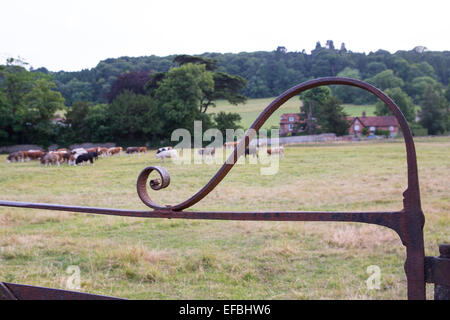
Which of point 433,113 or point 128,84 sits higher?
point 128,84

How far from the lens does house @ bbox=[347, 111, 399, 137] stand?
103 ft

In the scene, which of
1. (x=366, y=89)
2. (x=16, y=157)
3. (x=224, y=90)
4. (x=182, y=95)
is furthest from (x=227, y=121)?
(x=366, y=89)

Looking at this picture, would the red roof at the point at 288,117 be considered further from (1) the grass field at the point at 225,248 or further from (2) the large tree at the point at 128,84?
(1) the grass field at the point at 225,248

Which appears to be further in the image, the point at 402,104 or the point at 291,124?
the point at 291,124

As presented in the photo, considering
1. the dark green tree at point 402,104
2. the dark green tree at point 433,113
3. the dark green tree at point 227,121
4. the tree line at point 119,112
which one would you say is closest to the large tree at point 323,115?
the dark green tree at point 402,104

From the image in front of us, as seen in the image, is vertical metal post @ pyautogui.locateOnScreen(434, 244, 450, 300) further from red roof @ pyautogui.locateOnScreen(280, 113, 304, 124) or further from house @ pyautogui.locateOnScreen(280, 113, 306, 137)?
house @ pyautogui.locateOnScreen(280, 113, 306, 137)

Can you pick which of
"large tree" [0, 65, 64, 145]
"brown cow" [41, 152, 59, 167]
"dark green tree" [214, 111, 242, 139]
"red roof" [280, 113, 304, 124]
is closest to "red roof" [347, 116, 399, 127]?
"red roof" [280, 113, 304, 124]

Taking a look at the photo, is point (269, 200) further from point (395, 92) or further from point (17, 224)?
point (395, 92)

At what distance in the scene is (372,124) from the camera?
32.1 meters

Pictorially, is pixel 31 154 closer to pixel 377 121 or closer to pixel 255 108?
pixel 255 108

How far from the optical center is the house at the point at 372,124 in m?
31.5

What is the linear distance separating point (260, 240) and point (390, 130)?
28887 millimetres

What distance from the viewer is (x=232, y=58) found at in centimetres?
4566
